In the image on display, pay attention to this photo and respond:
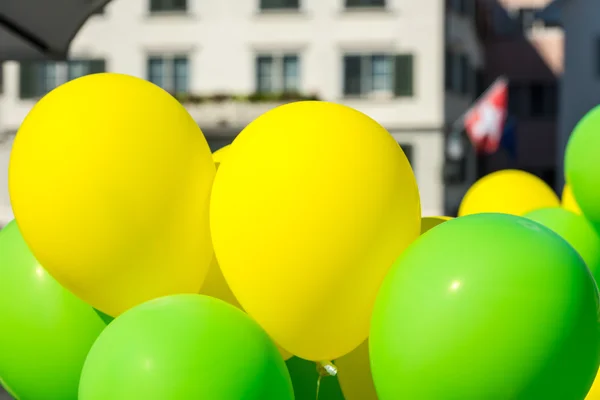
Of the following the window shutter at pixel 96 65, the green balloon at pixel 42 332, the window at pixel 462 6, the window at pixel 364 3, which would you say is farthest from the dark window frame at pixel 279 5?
the green balloon at pixel 42 332

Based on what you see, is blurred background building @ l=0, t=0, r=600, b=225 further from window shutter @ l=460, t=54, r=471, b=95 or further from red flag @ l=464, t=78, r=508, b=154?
red flag @ l=464, t=78, r=508, b=154

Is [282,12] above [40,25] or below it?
below

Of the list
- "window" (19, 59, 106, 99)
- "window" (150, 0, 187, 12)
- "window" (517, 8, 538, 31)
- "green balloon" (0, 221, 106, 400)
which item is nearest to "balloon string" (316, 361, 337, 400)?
"green balloon" (0, 221, 106, 400)

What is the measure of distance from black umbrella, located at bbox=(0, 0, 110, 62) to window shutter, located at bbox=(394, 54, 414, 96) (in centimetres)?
1342

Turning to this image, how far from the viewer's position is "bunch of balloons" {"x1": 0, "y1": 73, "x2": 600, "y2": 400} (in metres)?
2.63

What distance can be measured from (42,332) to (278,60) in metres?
17.6

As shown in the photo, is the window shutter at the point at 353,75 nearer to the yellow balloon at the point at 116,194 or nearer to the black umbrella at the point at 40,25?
the black umbrella at the point at 40,25

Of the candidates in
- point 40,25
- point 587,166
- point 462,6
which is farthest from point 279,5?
point 587,166

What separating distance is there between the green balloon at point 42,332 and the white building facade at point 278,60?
1654cm

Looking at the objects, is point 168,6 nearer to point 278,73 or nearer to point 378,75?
point 278,73

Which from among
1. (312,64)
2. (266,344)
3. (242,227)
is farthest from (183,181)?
(312,64)

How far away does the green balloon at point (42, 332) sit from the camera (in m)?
3.42

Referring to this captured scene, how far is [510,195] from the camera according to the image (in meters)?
5.71

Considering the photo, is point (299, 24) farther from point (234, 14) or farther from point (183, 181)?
point (183, 181)
